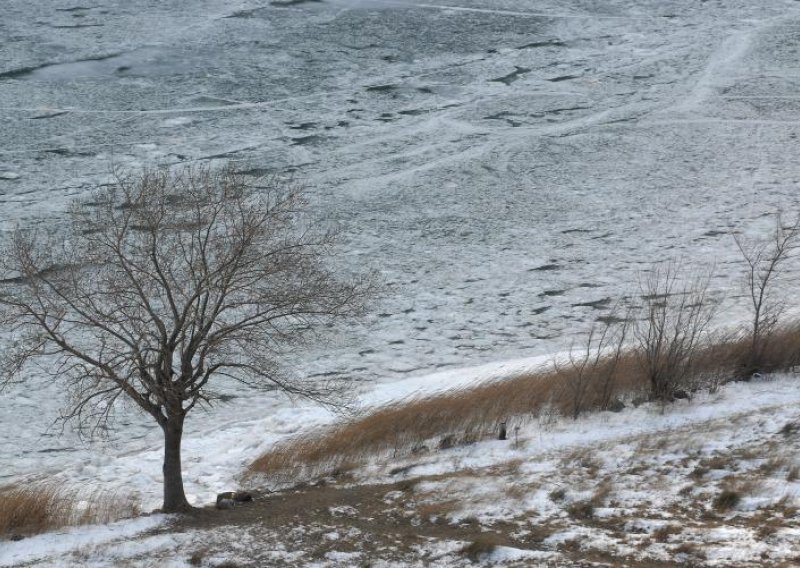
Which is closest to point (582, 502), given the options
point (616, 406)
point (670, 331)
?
point (616, 406)

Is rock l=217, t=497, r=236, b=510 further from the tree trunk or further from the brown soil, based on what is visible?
the tree trunk

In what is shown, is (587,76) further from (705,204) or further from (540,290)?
(540,290)

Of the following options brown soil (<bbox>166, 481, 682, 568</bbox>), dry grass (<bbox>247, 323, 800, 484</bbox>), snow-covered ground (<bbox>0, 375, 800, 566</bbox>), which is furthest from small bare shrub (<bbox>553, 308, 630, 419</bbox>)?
brown soil (<bbox>166, 481, 682, 568</bbox>)

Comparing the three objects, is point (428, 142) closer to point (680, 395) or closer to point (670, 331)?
point (670, 331)

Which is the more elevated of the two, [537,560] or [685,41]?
[685,41]

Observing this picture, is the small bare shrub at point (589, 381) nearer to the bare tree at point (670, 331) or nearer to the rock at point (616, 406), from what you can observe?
the rock at point (616, 406)

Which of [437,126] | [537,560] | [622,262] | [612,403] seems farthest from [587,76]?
[537,560]

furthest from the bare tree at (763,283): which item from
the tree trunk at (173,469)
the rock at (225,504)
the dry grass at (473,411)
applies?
the tree trunk at (173,469)

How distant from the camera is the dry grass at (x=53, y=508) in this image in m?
9.44

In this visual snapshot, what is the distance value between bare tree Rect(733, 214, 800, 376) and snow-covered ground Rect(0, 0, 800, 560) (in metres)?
0.34

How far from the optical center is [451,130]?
68.0 feet

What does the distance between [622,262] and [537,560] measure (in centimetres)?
912

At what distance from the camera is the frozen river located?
50.0ft

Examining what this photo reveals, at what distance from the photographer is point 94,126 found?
20.5m
